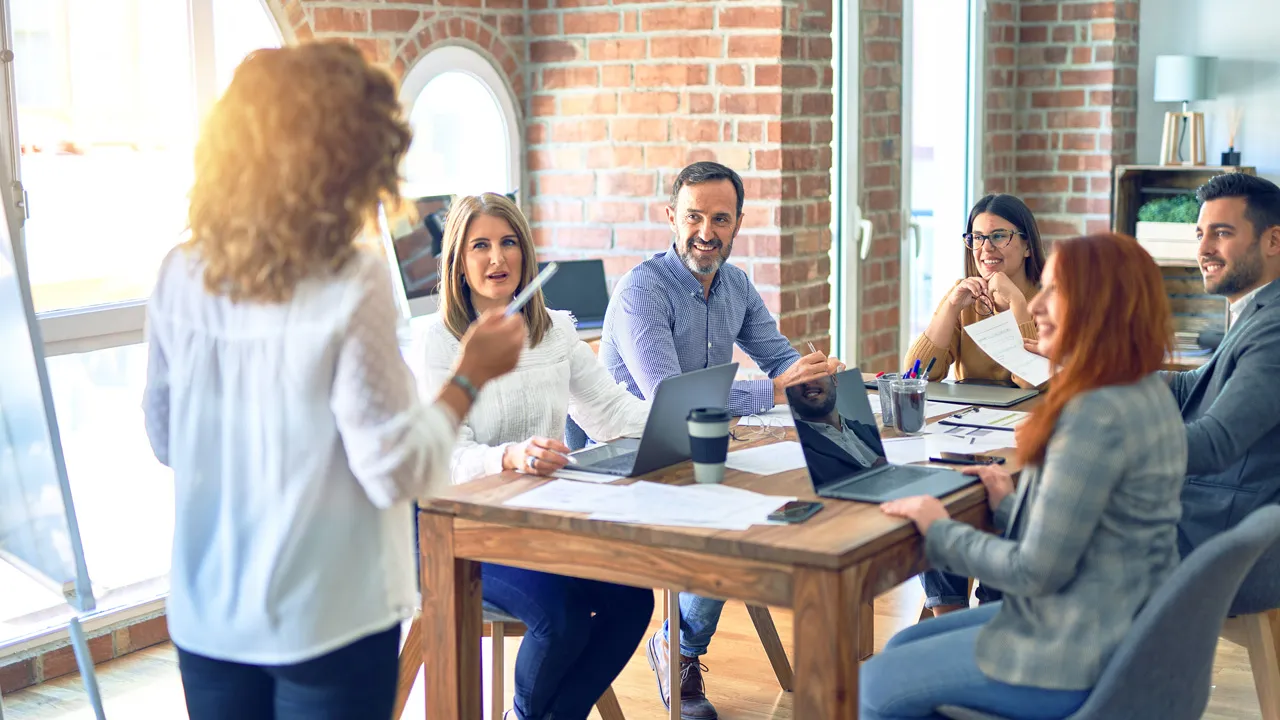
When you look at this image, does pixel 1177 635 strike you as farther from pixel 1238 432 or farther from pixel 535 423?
pixel 535 423

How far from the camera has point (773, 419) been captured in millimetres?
2795

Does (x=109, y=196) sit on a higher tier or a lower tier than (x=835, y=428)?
higher

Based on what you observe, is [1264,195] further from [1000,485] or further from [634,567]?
[634,567]

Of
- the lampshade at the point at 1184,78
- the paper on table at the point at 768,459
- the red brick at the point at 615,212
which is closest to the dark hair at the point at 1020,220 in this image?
the paper on table at the point at 768,459

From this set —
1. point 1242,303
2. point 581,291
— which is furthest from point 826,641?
point 581,291

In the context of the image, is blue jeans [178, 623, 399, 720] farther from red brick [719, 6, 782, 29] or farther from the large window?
red brick [719, 6, 782, 29]

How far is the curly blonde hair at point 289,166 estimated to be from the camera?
144cm

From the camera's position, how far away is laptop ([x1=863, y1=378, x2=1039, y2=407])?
2.96 meters

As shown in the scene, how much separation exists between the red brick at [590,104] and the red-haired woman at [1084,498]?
2675 mm

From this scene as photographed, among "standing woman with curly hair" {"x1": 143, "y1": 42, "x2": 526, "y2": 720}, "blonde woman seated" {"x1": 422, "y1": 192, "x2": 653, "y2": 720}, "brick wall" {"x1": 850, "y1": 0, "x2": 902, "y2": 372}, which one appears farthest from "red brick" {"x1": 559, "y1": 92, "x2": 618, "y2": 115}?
"standing woman with curly hair" {"x1": 143, "y1": 42, "x2": 526, "y2": 720}

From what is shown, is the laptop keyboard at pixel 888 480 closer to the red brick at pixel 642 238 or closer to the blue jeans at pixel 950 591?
the blue jeans at pixel 950 591

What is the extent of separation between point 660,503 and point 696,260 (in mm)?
1197

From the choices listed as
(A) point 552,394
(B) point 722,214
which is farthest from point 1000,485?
(B) point 722,214

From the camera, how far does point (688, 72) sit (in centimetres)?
426
